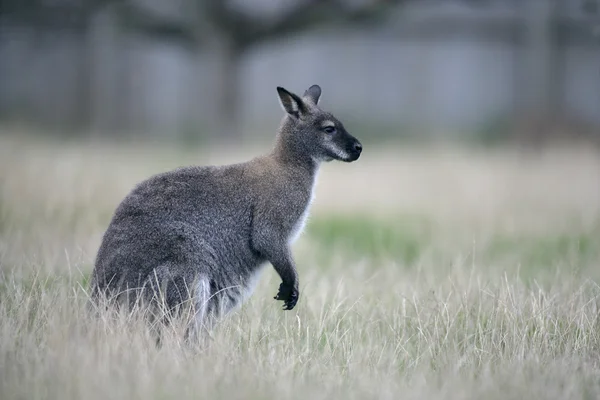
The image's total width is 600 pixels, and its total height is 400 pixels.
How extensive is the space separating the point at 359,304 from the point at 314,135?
1194 mm

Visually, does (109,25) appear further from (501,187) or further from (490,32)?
(501,187)

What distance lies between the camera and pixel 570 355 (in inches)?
206

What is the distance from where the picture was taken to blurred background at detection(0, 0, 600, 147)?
1586 cm

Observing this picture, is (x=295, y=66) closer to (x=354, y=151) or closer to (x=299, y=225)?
(x=354, y=151)

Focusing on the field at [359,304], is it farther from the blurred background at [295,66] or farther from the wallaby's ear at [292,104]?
the blurred background at [295,66]

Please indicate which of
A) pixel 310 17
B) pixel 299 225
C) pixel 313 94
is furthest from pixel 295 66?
pixel 299 225

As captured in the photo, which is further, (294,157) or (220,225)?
(294,157)

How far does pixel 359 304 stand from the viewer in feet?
21.0

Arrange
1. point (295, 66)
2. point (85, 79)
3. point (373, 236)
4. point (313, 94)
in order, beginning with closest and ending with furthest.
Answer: point (313, 94) < point (373, 236) < point (85, 79) < point (295, 66)

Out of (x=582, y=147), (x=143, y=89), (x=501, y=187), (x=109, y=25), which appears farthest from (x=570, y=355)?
(x=143, y=89)

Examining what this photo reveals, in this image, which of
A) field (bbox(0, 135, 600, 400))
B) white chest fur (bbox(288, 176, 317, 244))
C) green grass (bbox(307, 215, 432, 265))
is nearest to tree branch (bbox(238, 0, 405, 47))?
field (bbox(0, 135, 600, 400))

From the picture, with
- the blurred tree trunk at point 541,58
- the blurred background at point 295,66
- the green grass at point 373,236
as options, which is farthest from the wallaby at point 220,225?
the blurred tree trunk at point 541,58

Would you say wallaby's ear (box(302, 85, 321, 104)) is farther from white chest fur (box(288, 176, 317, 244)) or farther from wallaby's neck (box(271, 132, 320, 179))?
white chest fur (box(288, 176, 317, 244))

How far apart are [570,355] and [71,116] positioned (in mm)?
13804
